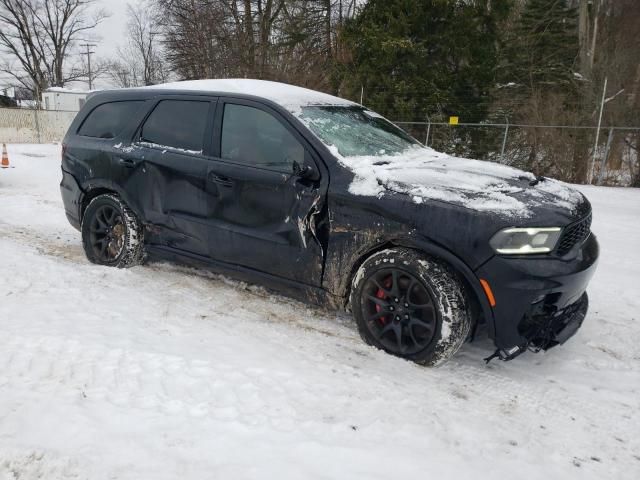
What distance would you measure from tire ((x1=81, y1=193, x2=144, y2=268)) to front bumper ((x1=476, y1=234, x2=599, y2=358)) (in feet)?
10.3

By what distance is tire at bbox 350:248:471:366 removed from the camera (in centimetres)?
302

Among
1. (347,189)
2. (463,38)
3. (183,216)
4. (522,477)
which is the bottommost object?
(522,477)

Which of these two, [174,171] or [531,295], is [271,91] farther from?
[531,295]

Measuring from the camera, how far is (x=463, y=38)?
16.5 m

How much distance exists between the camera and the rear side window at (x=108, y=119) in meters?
4.77

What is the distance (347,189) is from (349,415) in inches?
57.4

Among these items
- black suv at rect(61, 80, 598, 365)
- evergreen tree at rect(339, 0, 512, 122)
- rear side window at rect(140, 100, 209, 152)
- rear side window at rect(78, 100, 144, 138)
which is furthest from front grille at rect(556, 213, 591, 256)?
evergreen tree at rect(339, 0, 512, 122)

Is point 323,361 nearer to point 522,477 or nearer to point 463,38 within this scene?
point 522,477

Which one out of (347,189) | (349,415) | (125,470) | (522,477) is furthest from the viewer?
(347,189)

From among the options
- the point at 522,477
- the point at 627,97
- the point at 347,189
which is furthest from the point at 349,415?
the point at 627,97

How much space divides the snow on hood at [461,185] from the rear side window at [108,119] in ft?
7.66

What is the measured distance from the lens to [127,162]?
455 cm

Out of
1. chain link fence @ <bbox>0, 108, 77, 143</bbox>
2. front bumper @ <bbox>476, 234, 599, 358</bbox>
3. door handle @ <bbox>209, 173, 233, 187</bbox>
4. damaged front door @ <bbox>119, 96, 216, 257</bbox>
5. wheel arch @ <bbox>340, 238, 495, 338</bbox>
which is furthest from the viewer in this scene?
chain link fence @ <bbox>0, 108, 77, 143</bbox>

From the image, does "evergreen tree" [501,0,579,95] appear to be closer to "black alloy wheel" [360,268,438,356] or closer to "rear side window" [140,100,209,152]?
"rear side window" [140,100,209,152]
